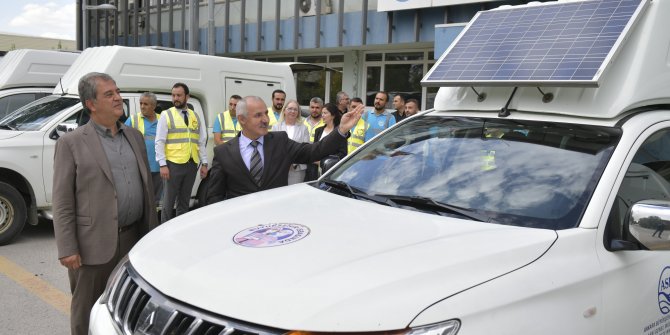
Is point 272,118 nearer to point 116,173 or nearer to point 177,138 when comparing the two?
point 177,138

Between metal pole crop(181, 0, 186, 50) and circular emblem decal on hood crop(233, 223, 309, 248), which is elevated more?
metal pole crop(181, 0, 186, 50)

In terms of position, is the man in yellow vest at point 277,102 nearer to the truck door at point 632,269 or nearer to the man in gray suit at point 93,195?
the man in gray suit at point 93,195

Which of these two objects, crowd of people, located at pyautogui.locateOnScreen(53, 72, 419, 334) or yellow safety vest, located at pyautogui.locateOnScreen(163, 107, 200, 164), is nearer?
crowd of people, located at pyautogui.locateOnScreen(53, 72, 419, 334)

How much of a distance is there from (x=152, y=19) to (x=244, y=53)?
590cm

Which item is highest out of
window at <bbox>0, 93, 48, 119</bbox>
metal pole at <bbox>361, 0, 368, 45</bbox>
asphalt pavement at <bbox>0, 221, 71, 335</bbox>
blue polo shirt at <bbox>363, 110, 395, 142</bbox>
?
metal pole at <bbox>361, 0, 368, 45</bbox>

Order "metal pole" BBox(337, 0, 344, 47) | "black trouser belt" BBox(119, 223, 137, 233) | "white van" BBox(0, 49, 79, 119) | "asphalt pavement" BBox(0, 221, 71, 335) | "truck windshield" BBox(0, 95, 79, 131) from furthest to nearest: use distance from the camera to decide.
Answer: "metal pole" BBox(337, 0, 344, 47)
"white van" BBox(0, 49, 79, 119)
"truck windshield" BBox(0, 95, 79, 131)
"asphalt pavement" BBox(0, 221, 71, 335)
"black trouser belt" BBox(119, 223, 137, 233)

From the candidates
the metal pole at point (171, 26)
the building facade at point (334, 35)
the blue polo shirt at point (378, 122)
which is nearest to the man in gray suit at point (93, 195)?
the blue polo shirt at point (378, 122)

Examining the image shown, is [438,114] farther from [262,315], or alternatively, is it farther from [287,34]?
[287,34]

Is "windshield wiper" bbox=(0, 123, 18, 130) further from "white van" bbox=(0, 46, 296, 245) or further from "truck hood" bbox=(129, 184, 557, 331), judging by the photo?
"truck hood" bbox=(129, 184, 557, 331)

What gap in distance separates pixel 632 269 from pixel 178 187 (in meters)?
5.84

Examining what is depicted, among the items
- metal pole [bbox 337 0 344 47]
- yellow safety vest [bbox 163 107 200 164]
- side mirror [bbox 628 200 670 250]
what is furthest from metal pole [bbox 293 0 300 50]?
side mirror [bbox 628 200 670 250]

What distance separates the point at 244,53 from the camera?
2094 cm

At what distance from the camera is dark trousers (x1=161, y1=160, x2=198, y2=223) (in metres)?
7.17

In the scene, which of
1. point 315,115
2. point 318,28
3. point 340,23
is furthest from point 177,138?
point 318,28
